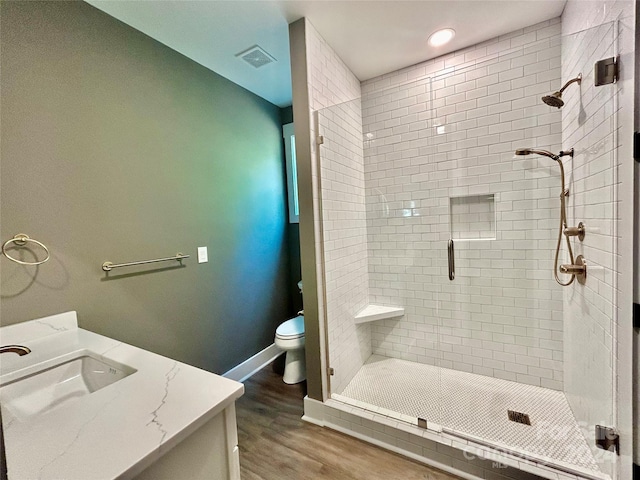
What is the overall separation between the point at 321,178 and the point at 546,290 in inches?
70.7

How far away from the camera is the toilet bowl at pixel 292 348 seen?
2.16 metres

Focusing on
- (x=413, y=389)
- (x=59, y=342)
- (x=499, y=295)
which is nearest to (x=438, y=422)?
(x=413, y=389)

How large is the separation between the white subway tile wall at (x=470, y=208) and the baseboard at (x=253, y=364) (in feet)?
3.35

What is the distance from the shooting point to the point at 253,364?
2.42 meters

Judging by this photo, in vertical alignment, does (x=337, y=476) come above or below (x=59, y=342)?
below

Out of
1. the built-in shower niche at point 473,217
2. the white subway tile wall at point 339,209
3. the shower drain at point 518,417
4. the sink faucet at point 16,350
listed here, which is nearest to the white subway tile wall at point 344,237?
the white subway tile wall at point 339,209

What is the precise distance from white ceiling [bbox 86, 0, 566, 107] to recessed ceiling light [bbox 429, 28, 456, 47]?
1.6 inches

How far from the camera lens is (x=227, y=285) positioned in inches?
87.7

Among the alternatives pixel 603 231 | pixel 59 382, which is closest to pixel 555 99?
pixel 603 231

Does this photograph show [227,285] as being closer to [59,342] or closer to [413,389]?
[59,342]

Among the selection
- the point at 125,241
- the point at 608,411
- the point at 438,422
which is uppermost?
the point at 125,241

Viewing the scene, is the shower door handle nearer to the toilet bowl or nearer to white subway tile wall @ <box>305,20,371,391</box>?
white subway tile wall @ <box>305,20,371,391</box>

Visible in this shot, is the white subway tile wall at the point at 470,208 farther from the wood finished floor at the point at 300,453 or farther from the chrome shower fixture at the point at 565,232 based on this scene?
the wood finished floor at the point at 300,453

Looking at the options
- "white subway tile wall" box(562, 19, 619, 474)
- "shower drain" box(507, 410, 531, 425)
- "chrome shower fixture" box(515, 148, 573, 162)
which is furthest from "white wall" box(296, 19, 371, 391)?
"white subway tile wall" box(562, 19, 619, 474)
